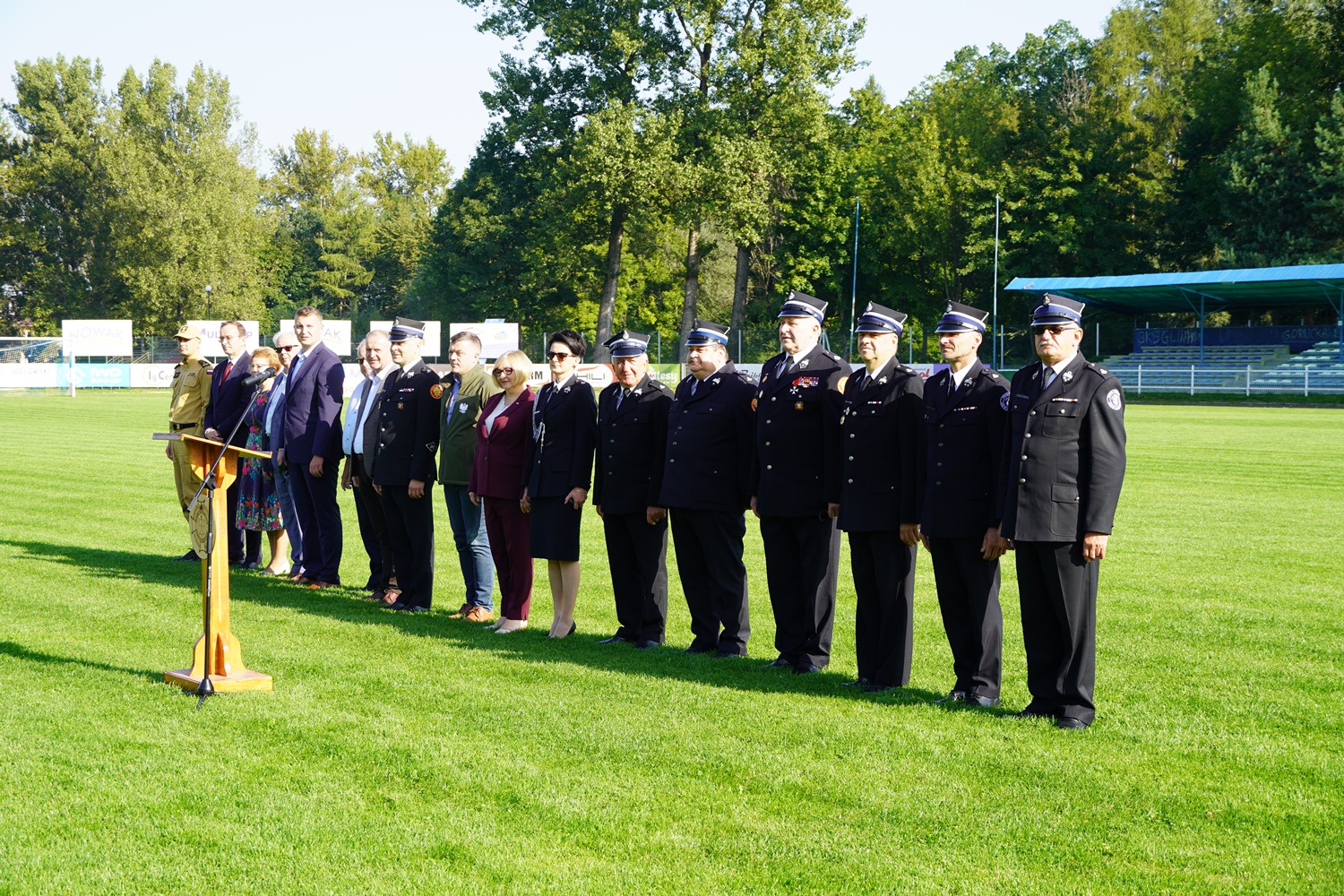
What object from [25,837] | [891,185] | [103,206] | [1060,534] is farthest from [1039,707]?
[103,206]

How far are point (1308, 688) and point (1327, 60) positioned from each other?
195ft

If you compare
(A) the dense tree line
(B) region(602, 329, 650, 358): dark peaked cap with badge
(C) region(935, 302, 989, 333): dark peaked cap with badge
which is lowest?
(B) region(602, 329, 650, 358): dark peaked cap with badge

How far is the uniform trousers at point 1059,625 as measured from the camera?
231 inches

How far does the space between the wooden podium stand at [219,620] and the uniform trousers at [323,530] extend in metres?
3.41

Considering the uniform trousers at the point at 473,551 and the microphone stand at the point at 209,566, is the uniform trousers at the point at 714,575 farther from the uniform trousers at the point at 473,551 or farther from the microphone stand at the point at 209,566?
the microphone stand at the point at 209,566

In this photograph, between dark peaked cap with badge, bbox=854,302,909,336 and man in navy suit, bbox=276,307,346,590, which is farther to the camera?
man in navy suit, bbox=276,307,346,590

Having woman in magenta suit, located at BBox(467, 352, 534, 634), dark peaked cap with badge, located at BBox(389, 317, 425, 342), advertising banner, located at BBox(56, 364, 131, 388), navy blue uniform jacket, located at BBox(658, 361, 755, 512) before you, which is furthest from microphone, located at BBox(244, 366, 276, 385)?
advertising banner, located at BBox(56, 364, 131, 388)

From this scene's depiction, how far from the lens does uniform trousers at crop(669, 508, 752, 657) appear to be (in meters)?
7.54

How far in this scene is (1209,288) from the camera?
45.6 m

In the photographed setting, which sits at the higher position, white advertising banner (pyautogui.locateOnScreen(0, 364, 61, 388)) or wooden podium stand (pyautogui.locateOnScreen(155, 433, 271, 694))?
white advertising banner (pyautogui.locateOnScreen(0, 364, 61, 388))

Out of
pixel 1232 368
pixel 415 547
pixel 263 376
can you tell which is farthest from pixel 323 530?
pixel 1232 368

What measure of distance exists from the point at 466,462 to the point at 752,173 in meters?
48.7

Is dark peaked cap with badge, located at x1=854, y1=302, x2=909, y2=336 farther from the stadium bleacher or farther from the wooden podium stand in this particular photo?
the stadium bleacher

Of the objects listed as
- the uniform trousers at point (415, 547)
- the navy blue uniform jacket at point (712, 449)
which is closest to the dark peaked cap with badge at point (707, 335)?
the navy blue uniform jacket at point (712, 449)
